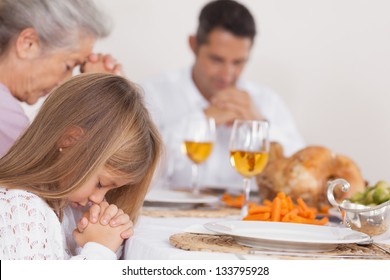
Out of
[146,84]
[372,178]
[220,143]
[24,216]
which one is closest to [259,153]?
[24,216]

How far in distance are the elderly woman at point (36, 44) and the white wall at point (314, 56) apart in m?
1.50

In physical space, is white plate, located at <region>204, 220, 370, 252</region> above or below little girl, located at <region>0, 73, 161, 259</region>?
below

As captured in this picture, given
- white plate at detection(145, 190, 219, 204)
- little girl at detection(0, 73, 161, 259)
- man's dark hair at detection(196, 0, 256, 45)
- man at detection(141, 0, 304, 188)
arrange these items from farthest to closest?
man's dark hair at detection(196, 0, 256, 45)
man at detection(141, 0, 304, 188)
white plate at detection(145, 190, 219, 204)
little girl at detection(0, 73, 161, 259)

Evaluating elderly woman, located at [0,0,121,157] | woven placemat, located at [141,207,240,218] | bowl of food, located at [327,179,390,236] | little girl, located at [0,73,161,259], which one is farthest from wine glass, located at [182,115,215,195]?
bowl of food, located at [327,179,390,236]

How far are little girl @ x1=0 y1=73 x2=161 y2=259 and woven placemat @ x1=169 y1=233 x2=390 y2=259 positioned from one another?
0.52 ft

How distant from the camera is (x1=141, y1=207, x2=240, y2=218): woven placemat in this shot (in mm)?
1607

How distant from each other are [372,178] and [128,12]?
1412 mm

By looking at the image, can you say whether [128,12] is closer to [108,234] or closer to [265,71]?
[265,71]

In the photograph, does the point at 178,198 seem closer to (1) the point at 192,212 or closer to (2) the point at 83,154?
(1) the point at 192,212

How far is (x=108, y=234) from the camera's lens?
1309 mm

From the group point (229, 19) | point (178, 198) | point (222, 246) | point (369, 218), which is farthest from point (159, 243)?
point (229, 19)

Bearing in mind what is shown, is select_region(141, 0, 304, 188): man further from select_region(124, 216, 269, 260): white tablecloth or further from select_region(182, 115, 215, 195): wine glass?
select_region(124, 216, 269, 260): white tablecloth

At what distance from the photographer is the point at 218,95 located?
272 cm

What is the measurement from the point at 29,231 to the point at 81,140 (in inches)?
8.4
